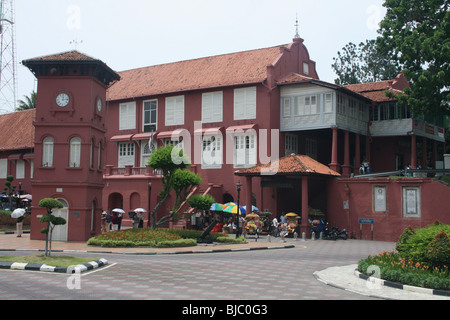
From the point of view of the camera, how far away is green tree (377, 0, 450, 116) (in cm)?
2794

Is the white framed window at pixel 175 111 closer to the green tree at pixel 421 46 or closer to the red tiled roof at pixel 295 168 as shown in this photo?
the red tiled roof at pixel 295 168

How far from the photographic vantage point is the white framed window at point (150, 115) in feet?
135

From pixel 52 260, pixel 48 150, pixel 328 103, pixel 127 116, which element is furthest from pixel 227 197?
pixel 52 260

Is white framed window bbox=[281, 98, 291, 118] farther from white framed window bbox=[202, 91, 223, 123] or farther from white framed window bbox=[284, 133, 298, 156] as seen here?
white framed window bbox=[202, 91, 223, 123]

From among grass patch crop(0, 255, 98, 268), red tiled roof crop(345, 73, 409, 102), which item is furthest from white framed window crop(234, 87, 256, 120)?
grass patch crop(0, 255, 98, 268)

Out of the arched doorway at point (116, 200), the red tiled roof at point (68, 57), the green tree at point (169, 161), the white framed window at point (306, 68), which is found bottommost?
the arched doorway at point (116, 200)

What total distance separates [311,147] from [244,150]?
271 inches

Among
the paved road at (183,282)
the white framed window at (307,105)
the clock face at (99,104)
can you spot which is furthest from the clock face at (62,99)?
the white framed window at (307,105)

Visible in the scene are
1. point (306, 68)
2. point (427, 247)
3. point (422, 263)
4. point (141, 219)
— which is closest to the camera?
point (427, 247)

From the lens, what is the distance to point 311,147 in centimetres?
4062

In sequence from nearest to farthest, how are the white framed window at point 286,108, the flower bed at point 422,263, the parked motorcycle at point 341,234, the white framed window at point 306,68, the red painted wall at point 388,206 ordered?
the flower bed at point 422,263 < the red painted wall at point 388,206 < the parked motorcycle at point 341,234 < the white framed window at point 286,108 < the white framed window at point 306,68

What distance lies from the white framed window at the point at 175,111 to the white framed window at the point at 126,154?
13.5 feet

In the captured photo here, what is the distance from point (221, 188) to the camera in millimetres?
37281

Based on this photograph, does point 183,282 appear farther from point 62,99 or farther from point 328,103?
point 328,103
